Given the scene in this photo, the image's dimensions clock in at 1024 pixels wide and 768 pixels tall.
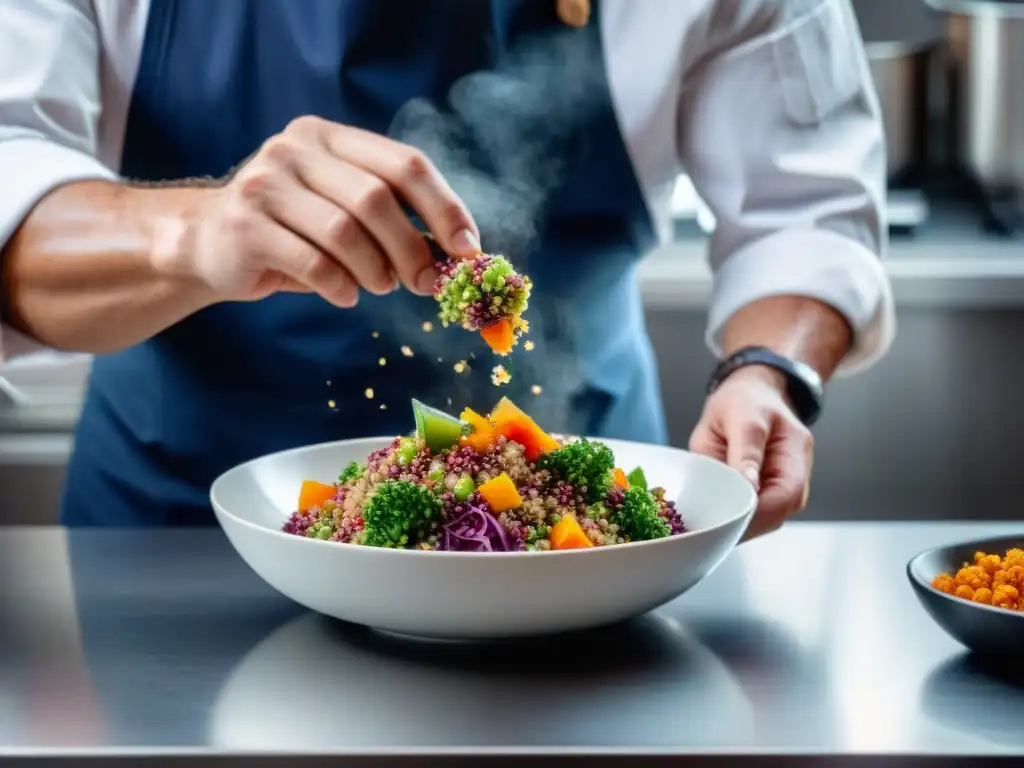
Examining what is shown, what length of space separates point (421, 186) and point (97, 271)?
0.48 m

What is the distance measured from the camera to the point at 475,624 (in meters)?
1.08

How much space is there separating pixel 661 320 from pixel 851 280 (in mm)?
1189

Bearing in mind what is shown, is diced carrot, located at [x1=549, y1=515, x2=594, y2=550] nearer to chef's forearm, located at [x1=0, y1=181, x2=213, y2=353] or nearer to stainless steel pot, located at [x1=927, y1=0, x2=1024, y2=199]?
chef's forearm, located at [x1=0, y1=181, x2=213, y2=353]

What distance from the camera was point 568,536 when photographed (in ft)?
3.70

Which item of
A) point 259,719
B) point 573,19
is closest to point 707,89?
point 573,19

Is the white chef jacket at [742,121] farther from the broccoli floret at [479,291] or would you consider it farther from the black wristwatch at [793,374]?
the broccoli floret at [479,291]

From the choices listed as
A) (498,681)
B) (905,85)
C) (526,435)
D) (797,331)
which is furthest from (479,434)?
(905,85)

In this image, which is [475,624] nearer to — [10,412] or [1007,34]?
[10,412]

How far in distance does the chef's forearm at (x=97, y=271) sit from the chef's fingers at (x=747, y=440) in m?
0.57

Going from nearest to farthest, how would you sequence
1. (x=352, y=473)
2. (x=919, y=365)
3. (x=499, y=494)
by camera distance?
(x=499, y=494)
(x=352, y=473)
(x=919, y=365)

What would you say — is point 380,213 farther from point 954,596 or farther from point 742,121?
point 742,121

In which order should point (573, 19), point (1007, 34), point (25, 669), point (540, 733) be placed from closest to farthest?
point (540, 733), point (25, 669), point (573, 19), point (1007, 34)

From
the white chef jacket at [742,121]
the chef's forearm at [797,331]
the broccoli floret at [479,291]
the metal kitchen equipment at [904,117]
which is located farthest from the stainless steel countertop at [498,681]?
the metal kitchen equipment at [904,117]

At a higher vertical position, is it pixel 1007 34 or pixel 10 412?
pixel 1007 34
